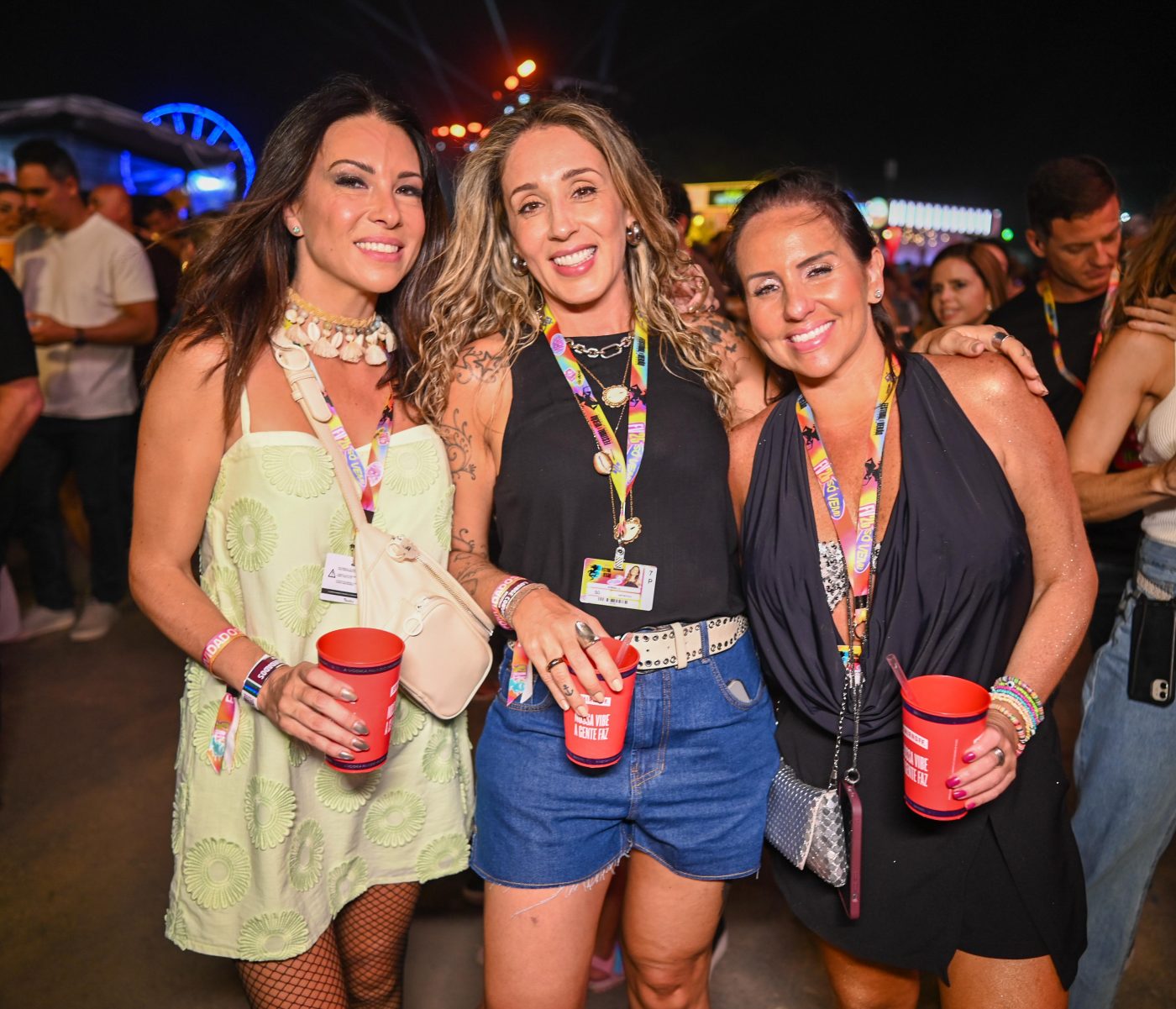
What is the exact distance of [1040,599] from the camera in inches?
70.0

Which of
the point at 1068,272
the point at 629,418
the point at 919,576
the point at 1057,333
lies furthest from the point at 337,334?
the point at 1068,272

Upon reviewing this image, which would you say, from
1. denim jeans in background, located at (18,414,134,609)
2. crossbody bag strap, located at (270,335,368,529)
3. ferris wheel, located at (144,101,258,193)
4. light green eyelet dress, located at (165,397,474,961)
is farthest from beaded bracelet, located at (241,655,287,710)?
ferris wheel, located at (144,101,258,193)

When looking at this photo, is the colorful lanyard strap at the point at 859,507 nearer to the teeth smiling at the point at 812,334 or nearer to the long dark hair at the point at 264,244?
the teeth smiling at the point at 812,334

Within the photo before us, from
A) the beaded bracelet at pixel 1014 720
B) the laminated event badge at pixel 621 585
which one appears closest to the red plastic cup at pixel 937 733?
the beaded bracelet at pixel 1014 720

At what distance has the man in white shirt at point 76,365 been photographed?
17.5ft

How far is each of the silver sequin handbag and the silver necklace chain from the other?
101 centimetres

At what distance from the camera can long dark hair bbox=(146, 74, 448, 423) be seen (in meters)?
1.90

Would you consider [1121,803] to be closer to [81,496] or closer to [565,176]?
[565,176]

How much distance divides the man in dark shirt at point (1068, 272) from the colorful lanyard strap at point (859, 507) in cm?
174

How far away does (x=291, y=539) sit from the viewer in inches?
71.8

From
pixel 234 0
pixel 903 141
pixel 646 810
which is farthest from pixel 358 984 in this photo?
pixel 903 141

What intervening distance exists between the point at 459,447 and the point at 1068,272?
2703mm

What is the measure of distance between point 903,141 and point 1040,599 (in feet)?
107

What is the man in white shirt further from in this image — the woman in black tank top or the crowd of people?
the woman in black tank top
